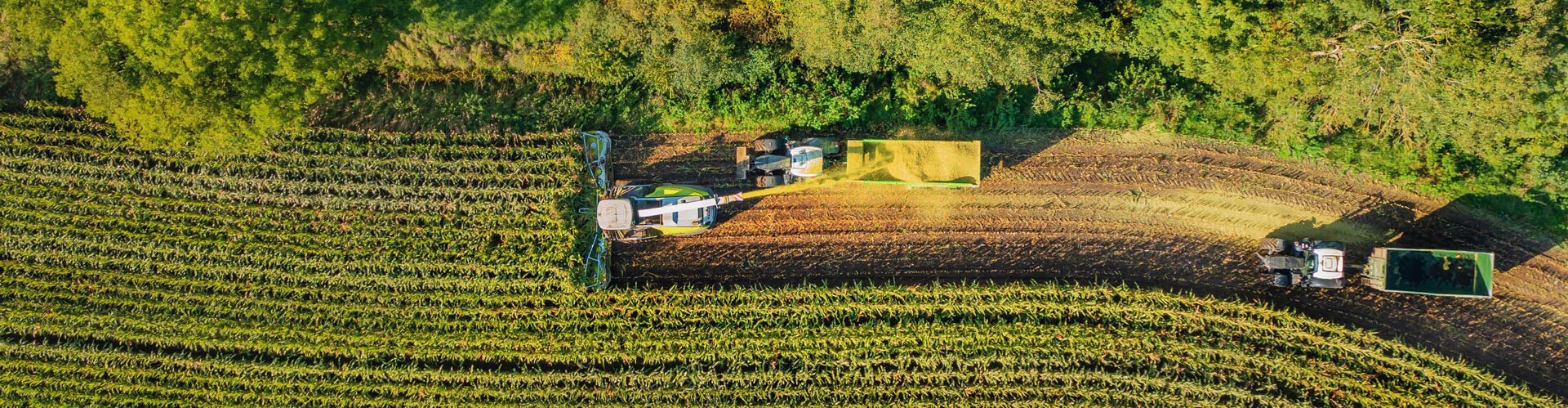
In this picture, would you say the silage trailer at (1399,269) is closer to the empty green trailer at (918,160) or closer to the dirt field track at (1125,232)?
the dirt field track at (1125,232)

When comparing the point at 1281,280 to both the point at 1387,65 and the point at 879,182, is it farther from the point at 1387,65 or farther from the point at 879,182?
the point at 879,182

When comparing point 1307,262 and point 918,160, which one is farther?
point 918,160

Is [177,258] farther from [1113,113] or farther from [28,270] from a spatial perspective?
[1113,113]

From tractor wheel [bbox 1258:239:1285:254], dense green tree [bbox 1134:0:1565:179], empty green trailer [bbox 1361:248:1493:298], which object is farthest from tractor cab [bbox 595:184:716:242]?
empty green trailer [bbox 1361:248:1493:298]

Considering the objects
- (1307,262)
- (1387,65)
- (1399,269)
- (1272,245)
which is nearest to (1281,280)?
(1307,262)

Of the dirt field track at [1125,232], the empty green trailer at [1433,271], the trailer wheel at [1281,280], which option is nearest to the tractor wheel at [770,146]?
the dirt field track at [1125,232]

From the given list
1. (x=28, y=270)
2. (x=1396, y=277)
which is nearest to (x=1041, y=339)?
(x=1396, y=277)
